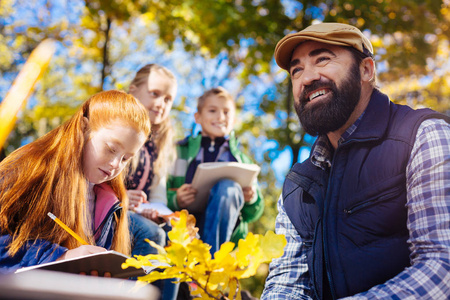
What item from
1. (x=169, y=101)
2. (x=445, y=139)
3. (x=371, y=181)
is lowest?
(x=371, y=181)

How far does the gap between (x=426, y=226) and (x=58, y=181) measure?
1578 millimetres

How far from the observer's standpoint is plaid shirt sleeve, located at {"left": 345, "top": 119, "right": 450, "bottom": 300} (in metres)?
1.39

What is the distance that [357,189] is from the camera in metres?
1.82

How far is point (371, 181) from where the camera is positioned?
1788 mm

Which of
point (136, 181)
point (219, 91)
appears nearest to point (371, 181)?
point (136, 181)

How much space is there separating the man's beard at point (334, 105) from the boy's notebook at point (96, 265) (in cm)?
110

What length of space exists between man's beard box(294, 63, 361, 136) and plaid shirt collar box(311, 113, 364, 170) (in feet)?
0.17

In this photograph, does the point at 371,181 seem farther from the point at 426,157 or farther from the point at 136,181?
the point at 136,181

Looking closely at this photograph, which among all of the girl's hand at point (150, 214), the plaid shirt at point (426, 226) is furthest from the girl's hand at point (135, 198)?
the plaid shirt at point (426, 226)

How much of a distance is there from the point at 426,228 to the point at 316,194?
21.2 inches

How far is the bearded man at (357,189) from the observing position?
152 cm

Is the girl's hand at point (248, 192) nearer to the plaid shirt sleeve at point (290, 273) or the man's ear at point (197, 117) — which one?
the man's ear at point (197, 117)

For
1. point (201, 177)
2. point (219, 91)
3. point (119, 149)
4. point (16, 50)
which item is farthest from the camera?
point (16, 50)

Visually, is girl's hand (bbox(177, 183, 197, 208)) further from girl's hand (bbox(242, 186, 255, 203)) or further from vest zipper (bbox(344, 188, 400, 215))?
vest zipper (bbox(344, 188, 400, 215))
